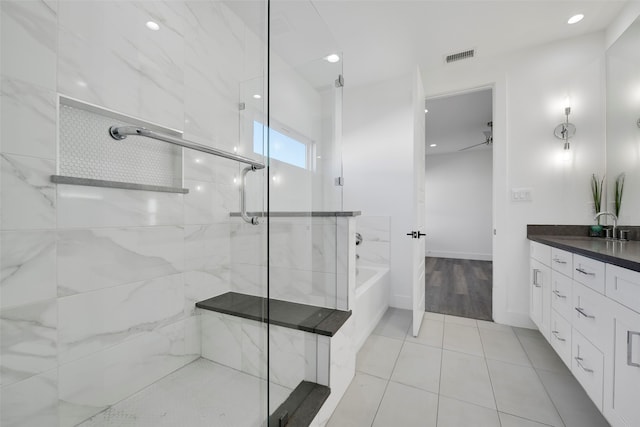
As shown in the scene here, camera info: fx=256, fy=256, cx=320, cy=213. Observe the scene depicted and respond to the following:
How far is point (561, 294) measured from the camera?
62.4 inches

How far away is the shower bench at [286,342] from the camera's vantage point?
1.20 m

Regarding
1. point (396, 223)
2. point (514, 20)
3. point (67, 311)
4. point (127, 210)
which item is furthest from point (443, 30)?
point (67, 311)

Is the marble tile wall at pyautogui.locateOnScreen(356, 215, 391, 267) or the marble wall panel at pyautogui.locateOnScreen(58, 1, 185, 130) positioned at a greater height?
the marble wall panel at pyautogui.locateOnScreen(58, 1, 185, 130)

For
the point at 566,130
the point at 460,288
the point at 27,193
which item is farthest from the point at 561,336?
the point at 27,193

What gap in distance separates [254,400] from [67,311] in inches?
35.1

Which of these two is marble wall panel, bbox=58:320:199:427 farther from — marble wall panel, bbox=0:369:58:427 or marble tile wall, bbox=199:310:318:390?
marble tile wall, bbox=199:310:318:390

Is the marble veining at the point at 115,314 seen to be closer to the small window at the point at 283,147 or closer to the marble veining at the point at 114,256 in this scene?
the marble veining at the point at 114,256

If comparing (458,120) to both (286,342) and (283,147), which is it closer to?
(283,147)

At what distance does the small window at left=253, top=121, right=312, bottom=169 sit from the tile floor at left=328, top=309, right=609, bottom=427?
1364 millimetres

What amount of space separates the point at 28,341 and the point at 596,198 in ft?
11.7

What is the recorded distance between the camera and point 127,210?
130 centimetres

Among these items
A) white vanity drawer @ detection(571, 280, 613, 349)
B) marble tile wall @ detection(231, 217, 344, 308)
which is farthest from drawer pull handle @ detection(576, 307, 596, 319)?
marble tile wall @ detection(231, 217, 344, 308)

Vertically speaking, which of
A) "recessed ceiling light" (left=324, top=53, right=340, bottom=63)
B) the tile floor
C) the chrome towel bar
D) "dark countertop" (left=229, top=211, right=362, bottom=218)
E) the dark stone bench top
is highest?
"recessed ceiling light" (left=324, top=53, right=340, bottom=63)

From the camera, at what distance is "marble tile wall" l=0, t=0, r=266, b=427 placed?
0.95 m
